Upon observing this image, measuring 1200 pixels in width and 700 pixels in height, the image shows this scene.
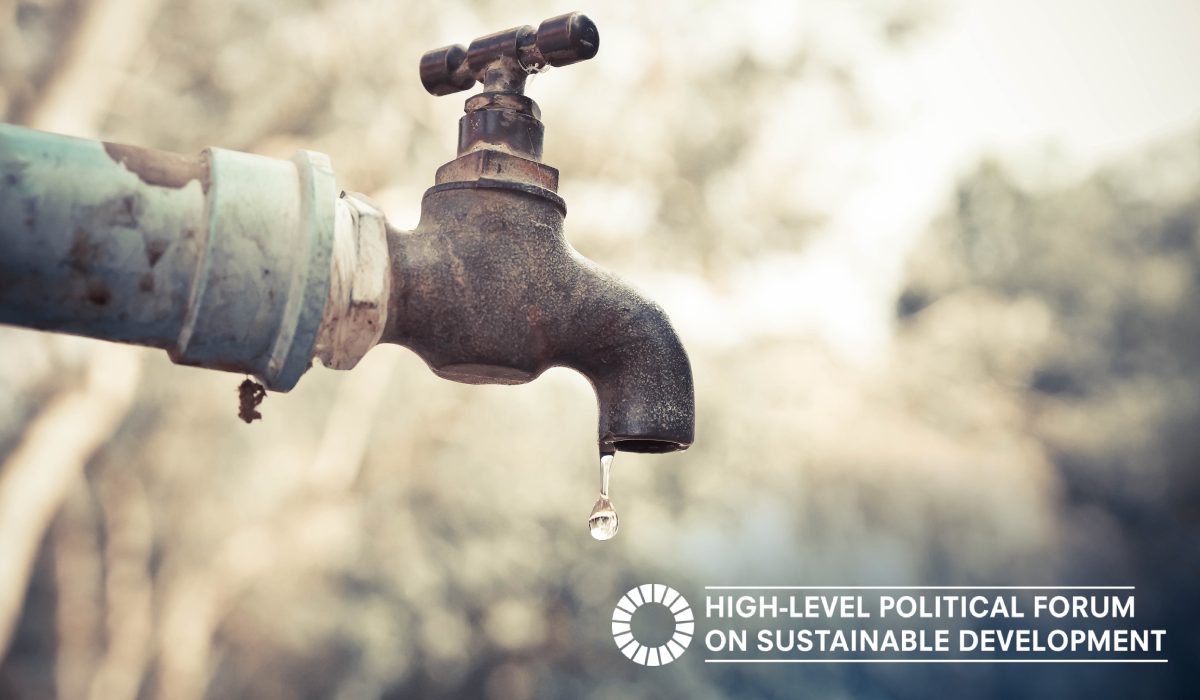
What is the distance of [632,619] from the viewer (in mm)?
6852

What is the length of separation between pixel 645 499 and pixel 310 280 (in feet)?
19.4

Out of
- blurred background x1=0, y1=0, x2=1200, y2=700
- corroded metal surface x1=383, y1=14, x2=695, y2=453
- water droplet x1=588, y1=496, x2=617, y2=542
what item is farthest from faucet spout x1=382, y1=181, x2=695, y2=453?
blurred background x1=0, y1=0, x2=1200, y2=700

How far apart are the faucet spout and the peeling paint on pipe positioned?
151mm

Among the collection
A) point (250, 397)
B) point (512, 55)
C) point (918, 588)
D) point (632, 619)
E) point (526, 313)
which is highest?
point (918, 588)

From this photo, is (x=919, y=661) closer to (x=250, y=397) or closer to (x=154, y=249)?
(x=250, y=397)

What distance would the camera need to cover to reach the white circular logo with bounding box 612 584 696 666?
681cm

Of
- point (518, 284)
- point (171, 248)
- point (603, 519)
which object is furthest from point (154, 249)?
point (603, 519)

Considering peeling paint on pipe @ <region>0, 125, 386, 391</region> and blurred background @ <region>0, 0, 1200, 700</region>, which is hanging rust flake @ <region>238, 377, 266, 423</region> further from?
blurred background @ <region>0, 0, 1200, 700</region>

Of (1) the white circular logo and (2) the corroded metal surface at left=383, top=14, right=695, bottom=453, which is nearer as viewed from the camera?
(2) the corroded metal surface at left=383, top=14, right=695, bottom=453

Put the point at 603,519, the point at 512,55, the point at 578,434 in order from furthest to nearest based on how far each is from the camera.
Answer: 1. the point at 578,434
2. the point at 603,519
3. the point at 512,55

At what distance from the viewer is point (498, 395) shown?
6.39m

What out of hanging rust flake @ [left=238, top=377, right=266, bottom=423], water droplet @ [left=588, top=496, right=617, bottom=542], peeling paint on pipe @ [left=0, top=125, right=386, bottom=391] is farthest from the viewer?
water droplet @ [left=588, top=496, right=617, bottom=542]

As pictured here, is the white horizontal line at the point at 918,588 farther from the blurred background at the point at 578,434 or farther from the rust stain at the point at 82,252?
the rust stain at the point at 82,252

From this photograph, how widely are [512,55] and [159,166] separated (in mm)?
426
